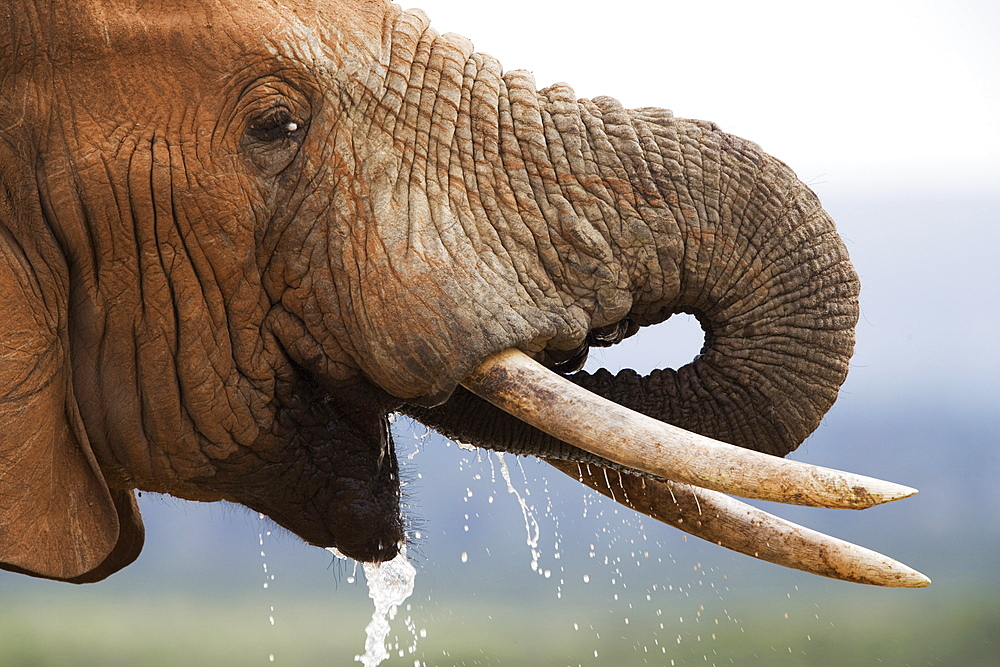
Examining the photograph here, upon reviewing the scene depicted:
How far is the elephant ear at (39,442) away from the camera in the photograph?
213 cm

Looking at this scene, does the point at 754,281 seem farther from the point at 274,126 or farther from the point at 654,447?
the point at 274,126

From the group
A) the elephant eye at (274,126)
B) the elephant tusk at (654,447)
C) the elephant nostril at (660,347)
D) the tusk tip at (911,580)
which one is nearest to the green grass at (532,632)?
the elephant nostril at (660,347)

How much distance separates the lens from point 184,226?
2.27m

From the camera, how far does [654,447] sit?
6.71 ft

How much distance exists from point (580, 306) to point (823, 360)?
18.3 inches

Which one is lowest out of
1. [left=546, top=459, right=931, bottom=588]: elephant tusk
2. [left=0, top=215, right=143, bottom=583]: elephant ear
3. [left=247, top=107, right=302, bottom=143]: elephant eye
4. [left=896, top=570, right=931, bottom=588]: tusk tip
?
[left=0, top=215, right=143, bottom=583]: elephant ear

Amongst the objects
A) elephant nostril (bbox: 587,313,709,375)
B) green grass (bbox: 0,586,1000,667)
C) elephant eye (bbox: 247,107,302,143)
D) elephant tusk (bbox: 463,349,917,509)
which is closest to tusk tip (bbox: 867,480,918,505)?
elephant tusk (bbox: 463,349,917,509)

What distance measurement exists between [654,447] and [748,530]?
0.68 metres

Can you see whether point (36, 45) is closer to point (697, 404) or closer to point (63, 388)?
point (63, 388)

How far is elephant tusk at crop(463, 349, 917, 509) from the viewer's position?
1919mm

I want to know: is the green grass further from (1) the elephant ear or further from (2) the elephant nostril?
(1) the elephant ear

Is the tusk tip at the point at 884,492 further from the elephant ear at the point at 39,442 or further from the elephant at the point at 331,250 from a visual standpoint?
the elephant ear at the point at 39,442

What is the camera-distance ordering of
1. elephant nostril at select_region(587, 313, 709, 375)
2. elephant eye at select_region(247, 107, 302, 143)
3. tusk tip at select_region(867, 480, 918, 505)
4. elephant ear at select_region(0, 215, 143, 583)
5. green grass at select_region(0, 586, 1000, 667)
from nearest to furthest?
tusk tip at select_region(867, 480, 918, 505)
elephant ear at select_region(0, 215, 143, 583)
elephant eye at select_region(247, 107, 302, 143)
green grass at select_region(0, 586, 1000, 667)
elephant nostril at select_region(587, 313, 709, 375)

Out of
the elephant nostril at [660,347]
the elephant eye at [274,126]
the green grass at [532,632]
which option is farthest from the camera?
the elephant nostril at [660,347]
